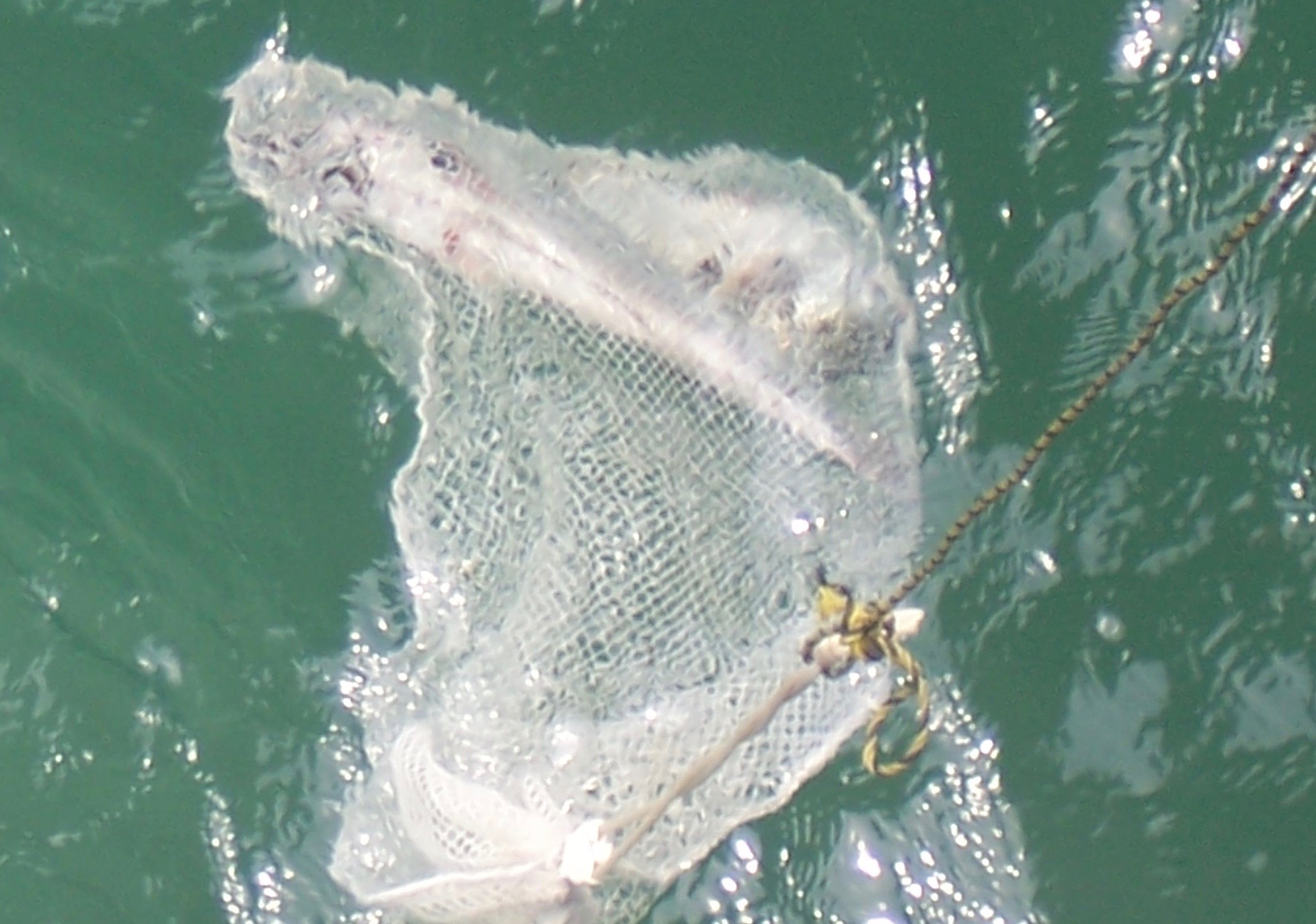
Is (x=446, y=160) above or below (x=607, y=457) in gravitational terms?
above

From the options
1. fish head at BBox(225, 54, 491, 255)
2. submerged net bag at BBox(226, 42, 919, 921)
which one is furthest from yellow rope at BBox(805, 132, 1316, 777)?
fish head at BBox(225, 54, 491, 255)

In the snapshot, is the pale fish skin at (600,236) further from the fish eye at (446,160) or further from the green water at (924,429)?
the green water at (924,429)

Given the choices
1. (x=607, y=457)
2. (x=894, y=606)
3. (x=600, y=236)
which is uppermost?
(x=600, y=236)

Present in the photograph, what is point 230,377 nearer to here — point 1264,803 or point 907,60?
point 907,60

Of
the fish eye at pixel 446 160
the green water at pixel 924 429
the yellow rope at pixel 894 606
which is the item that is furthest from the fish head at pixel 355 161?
the yellow rope at pixel 894 606

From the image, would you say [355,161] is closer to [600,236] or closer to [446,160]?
[446,160]

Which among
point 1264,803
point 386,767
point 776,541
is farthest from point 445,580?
point 1264,803

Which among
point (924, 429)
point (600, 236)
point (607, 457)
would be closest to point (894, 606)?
point (607, 457)
